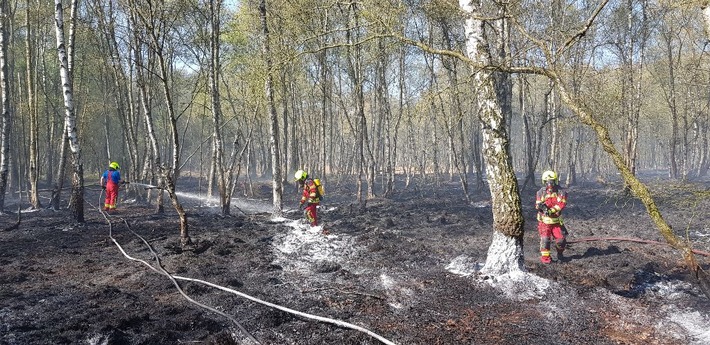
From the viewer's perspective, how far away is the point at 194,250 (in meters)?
8.68

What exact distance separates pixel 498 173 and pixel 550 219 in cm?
234

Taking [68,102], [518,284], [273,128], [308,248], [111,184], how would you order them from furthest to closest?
[111,184] < [273,128] < [68,102] < [308,248] < [518,284]

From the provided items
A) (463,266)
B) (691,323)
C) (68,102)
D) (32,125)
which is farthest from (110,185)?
(691,323)

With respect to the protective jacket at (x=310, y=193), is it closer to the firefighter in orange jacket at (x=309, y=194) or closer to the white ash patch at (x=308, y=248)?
the firefighter in orange jacket at (x=309, y=194)

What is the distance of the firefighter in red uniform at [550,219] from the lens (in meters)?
8.64

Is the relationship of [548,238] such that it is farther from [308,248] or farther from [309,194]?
[309,194]

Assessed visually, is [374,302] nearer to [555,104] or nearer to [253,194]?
[253,194]

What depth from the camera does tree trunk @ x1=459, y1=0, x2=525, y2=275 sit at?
7.12 meters

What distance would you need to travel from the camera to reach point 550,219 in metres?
8.74

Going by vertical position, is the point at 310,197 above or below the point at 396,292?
above

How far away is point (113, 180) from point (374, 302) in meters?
11.3

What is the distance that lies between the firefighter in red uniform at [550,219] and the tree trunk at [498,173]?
1.65 meters

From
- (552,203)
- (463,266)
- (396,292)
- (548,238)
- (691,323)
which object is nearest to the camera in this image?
(691,323)

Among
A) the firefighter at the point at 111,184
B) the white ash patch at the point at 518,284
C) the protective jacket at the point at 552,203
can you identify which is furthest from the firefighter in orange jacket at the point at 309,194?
the firefighter at the point at 111,184
